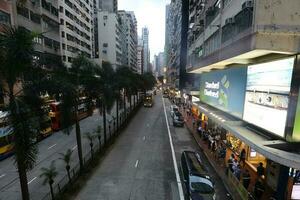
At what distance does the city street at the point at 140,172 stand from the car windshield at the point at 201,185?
1.79m

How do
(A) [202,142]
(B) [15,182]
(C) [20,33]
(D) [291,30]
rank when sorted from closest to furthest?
(C) [20,33]
(D) [291,30]
(B) [15,182]
(A) [202,142]

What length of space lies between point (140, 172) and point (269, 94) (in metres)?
10.8

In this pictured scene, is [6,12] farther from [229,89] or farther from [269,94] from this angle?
[269,94]

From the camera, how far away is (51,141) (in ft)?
88.4

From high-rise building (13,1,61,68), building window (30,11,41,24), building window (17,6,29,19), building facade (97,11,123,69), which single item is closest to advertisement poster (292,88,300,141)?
high-rise building (13,1,61,68)

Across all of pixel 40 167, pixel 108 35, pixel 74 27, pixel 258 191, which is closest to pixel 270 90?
pixel 258 191

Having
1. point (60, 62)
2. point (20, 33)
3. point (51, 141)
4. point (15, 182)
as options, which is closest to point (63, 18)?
point (51, 141)

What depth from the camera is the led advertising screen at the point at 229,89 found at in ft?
51.8

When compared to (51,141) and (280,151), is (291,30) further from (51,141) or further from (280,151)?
(51,141)

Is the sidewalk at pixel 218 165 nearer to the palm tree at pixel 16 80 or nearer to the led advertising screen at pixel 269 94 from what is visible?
the led advertising screen at pixel 269 94

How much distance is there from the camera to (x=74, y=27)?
61375mm

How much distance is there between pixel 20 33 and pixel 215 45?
55.1 ft

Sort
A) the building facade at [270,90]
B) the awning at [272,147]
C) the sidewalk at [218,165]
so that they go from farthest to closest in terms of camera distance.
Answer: the sidewalk at [218,165], the building facade at [270,90], the awning at [272,147]

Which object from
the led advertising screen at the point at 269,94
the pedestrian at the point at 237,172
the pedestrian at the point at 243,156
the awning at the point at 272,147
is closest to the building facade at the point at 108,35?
the pedestrian at the point at 243,156
